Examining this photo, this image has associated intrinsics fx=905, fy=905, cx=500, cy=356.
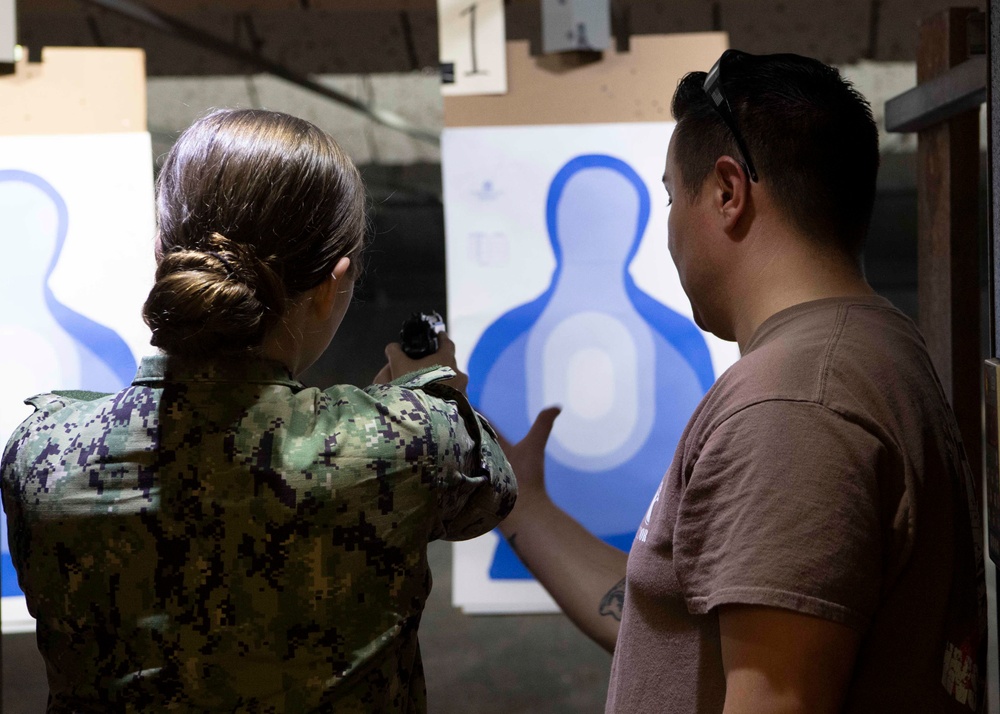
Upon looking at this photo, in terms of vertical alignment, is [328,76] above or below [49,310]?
above

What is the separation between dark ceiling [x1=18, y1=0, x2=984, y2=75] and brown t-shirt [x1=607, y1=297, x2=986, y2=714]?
2234 mm

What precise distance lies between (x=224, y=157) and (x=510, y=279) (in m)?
0.89

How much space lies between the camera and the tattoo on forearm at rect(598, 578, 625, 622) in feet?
3.63

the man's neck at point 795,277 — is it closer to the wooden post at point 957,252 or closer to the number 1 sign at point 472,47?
the wooden post at point 957,252

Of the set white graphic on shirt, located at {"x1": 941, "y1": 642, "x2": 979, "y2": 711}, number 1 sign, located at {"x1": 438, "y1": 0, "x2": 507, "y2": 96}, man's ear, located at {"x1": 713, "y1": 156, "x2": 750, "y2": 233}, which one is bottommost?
white graphic on shirt, located at {"x1": 941, "y1": 642, "x2": 979, "y2": 711}

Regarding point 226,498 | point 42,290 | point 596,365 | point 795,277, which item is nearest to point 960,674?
point 795,277

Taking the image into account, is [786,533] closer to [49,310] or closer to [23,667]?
[49,310]

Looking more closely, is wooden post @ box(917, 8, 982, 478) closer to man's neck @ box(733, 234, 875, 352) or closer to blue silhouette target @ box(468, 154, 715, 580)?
blue silhouette target @ box(468, 154, 715, 580)

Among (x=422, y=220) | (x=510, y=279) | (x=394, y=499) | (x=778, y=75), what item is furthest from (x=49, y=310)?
(x=422, y=220)

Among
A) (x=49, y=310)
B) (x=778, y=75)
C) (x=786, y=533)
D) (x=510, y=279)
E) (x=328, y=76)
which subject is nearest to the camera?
(x=786, y=533)

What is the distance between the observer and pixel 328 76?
10.3ft

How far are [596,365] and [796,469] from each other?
0.96m

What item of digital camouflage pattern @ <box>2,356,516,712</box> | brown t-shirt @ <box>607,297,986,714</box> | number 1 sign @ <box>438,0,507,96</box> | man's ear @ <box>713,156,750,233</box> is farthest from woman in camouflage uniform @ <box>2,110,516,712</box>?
number 1 sign @ <box>438,0,507,96</box>

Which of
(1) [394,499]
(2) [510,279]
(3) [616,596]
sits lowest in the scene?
(3) [616,596]
